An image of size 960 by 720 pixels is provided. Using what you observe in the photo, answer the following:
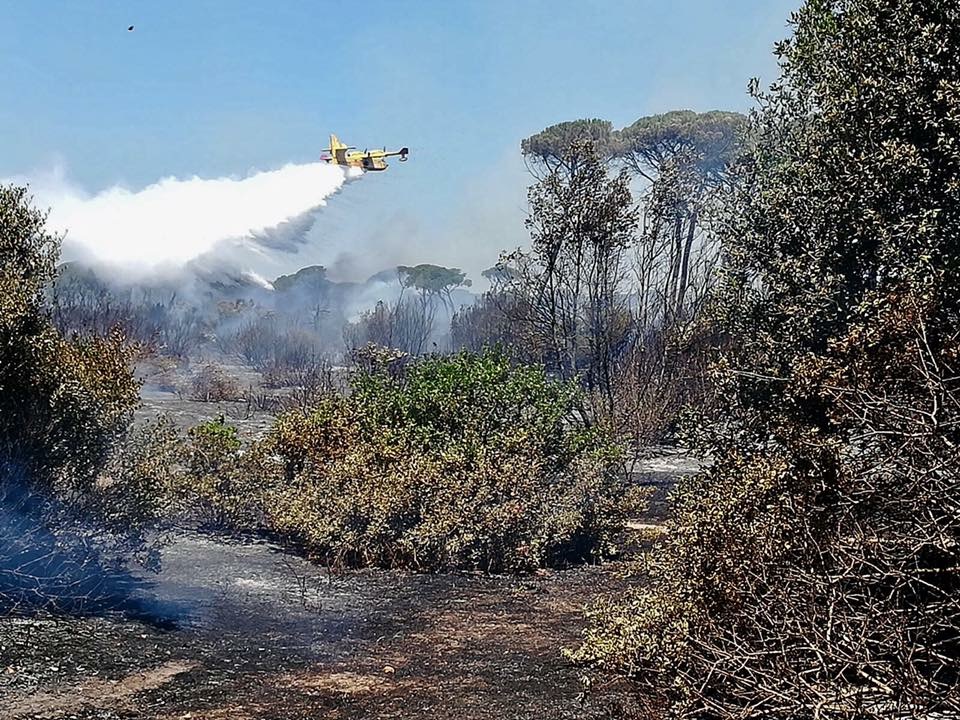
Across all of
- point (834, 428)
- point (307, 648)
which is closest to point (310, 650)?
point (307, 648)

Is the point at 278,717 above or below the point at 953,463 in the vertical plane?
below

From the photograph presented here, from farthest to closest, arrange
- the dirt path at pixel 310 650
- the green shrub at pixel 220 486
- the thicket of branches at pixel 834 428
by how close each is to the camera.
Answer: the green shrub at pixel 220 486 < the dirt path at pixel 310 650 < the thicket of branches at pixel 834 428

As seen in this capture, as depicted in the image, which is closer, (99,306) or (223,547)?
(223,547)

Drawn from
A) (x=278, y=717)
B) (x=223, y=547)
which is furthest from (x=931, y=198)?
(x=223, y=547)

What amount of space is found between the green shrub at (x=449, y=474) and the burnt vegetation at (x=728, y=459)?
1.2 inches

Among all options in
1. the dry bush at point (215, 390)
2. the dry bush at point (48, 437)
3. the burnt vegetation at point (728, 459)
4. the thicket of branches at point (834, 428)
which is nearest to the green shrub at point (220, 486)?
the burnt vegetation at point (728, 459)

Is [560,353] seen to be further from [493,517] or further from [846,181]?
[846,181]

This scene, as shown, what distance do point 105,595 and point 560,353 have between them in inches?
410

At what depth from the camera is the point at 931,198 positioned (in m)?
5.86

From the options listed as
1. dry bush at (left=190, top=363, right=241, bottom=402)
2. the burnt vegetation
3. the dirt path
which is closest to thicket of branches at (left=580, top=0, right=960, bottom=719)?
the burnt vegetation

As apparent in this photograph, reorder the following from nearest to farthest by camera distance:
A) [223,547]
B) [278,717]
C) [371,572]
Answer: [278,717] → [371,572] → [223,547]

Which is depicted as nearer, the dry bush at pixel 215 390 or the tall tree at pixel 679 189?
the tall tree at pixel 679 189

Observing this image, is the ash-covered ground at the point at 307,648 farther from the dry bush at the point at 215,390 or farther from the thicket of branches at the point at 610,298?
the dry bush at the point at 215,390

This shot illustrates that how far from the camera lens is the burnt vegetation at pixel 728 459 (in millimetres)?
4332
